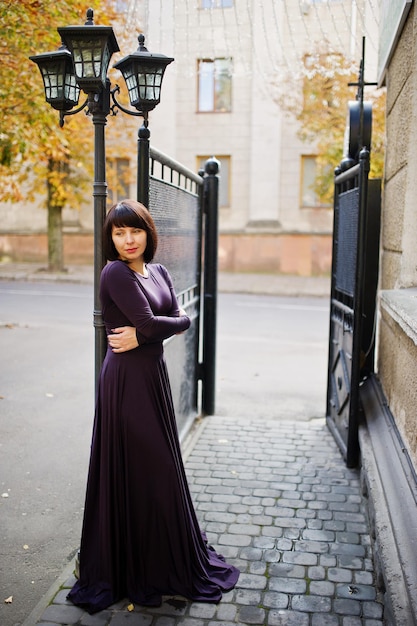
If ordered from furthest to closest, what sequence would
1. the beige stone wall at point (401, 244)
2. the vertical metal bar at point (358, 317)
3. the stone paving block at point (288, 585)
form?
the vertical metal bar at point (358, 317) → the beige stone wall at point (401, 244) → the stone paving block at point (288, 585)

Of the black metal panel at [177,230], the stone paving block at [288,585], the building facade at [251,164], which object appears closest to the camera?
the stone paving block at [288,585]

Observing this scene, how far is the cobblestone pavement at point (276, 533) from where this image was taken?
10.6 ft

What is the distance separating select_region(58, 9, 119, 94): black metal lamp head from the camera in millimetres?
3246

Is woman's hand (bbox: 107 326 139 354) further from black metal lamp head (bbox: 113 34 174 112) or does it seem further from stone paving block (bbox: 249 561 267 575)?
stone paving block (bbox: 249 561 267 575)

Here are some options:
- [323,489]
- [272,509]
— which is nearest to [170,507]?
[272,509]

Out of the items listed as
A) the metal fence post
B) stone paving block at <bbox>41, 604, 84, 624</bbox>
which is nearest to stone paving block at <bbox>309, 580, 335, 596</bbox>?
stone paving block at <bbox>41, 604, 84, 624</bbox>

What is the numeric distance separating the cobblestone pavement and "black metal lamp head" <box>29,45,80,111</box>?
2.65 m

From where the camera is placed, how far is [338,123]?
17.2 m

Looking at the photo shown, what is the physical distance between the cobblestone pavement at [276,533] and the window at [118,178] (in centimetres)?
1450

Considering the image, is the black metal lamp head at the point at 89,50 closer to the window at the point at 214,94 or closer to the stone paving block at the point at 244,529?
the stone paving block at the point at 244,529

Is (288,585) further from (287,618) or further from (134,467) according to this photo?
(134,467)

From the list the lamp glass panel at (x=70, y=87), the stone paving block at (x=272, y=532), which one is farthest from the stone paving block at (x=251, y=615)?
the lamp glass panel at (x=70, y=87)

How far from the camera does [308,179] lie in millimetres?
22359

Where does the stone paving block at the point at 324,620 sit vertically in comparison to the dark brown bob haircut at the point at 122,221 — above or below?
below
